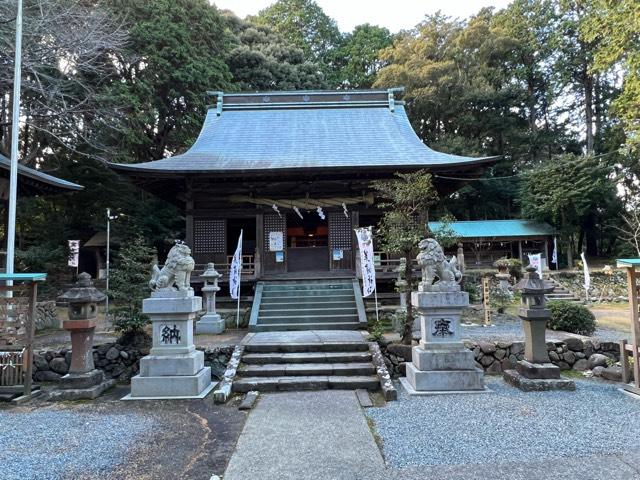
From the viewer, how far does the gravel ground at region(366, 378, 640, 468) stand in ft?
12.2

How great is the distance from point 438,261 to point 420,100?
26196 mm

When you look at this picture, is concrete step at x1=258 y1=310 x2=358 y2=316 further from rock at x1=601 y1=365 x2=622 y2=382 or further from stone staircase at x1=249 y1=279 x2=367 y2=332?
rock at x1=601 y1=365 x2=622 y2=382

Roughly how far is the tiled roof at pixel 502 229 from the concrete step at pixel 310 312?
15476 mm

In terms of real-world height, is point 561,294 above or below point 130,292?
below

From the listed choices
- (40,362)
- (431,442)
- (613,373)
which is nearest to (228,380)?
(431,442)

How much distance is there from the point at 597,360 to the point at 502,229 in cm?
1893

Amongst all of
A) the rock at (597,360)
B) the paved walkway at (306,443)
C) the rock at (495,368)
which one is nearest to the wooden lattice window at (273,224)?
the rock at (495,368)

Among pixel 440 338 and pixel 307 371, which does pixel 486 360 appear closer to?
pixel 440 338

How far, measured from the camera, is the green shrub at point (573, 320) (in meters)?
9.14

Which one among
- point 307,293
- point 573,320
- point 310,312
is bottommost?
point 573,320

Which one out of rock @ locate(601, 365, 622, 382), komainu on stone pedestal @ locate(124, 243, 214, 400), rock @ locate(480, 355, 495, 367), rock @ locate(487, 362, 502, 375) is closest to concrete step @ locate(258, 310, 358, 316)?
rock @ locate(480, 355, 495, 367)

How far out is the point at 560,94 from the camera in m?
30.2

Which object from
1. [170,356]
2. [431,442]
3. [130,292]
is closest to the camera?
[431,442]

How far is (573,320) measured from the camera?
916 centimetres
